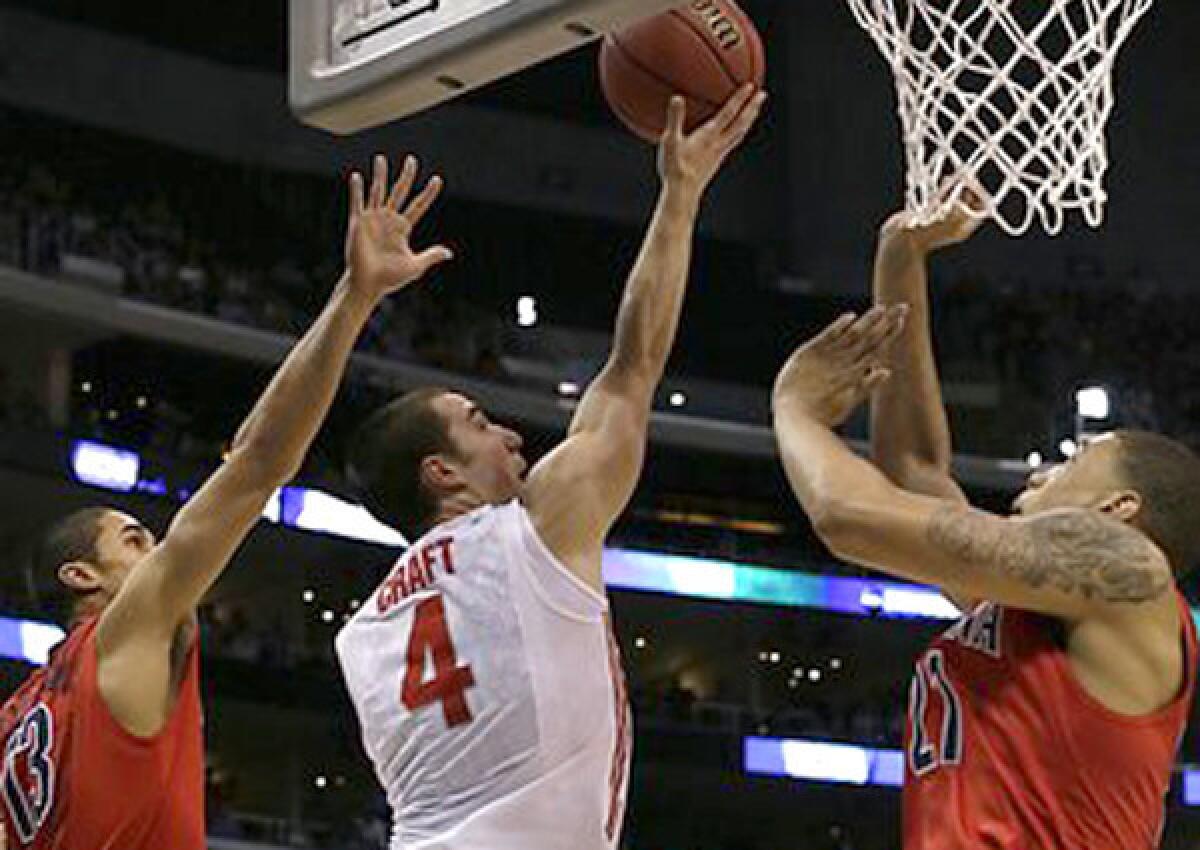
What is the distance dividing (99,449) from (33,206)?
2127mm

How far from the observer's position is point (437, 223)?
21.2 m

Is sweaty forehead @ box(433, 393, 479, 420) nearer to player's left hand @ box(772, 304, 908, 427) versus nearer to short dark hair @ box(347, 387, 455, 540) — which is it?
short dark hair @ box(347, 387, 455, 540)

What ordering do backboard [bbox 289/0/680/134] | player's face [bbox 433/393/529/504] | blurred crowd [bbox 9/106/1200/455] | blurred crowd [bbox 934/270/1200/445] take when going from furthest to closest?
blurred crowd [bbox 934/270/1200/445]
blurred crowd [bbox 9/106/1200/455]
player's face [bbox 433/393/529/504]
backboard [bbox 289/0/680/134]

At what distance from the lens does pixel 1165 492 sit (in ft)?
12.3

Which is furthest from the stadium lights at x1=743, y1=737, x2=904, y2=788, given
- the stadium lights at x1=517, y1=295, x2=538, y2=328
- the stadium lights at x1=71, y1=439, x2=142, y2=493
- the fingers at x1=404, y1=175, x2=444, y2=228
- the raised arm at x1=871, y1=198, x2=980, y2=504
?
the fingers at x1=404, y1=175, x2=444, y2=228

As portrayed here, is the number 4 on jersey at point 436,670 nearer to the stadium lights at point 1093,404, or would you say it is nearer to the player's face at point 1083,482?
the player's face at point 1083,482

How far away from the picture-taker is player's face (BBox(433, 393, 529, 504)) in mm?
4172

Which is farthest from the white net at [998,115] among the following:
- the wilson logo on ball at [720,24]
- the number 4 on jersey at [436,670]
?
the number 4 on jersey at [436,670]

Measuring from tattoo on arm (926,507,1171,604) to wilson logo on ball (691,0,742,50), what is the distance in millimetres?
1129

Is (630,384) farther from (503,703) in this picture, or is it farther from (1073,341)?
(1073,341)

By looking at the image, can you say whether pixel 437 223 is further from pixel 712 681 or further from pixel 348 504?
pixel 712 681

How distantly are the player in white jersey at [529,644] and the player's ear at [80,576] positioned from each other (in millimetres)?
614

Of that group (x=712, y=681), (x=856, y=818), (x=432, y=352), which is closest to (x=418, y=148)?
(x=432, y=352)

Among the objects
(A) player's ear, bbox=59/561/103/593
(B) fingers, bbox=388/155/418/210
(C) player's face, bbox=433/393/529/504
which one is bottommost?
(A) player's ear, bbox=59/561/103/593
